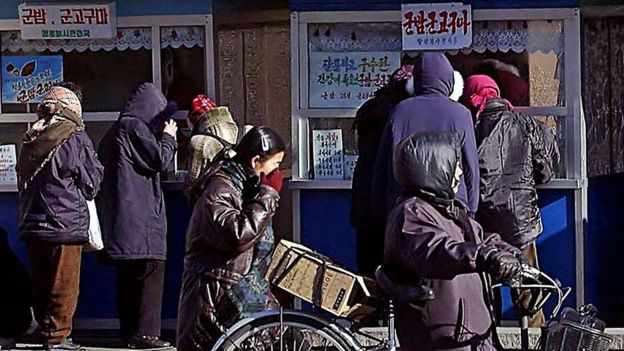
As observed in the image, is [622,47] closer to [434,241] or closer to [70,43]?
[70,43]

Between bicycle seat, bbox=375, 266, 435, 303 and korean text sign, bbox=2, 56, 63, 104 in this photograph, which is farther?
korean text sign, bbox=2, 56, 63, 104

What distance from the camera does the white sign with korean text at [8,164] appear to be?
935 cm

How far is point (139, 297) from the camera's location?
337 inches

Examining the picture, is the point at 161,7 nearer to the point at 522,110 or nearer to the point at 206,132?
the point at 206,132

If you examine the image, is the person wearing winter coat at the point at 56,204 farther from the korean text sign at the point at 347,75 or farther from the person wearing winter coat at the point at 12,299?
the korean text sign at the point at 347,75

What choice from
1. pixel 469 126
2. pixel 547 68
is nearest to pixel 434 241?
pixel 469 126

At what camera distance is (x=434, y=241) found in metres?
5.05

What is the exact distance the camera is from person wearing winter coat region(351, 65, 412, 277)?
798 cm

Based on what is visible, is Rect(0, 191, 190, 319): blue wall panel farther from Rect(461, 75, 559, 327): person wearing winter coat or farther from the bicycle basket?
the bicycle basket

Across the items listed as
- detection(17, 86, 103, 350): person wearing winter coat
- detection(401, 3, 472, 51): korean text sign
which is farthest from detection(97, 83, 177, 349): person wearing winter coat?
detection(401, 3, 472, 51): korean text sign

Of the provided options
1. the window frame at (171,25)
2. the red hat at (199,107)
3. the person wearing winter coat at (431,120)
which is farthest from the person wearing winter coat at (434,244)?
the window frame at (171,25)

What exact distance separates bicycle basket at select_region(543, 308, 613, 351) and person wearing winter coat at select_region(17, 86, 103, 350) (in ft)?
12.0

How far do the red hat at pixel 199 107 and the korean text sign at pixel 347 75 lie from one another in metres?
0.72

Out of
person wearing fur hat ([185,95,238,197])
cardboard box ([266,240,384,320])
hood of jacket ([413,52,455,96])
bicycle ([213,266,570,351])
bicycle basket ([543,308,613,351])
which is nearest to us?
bicycle basket ([543,308,613,351])
